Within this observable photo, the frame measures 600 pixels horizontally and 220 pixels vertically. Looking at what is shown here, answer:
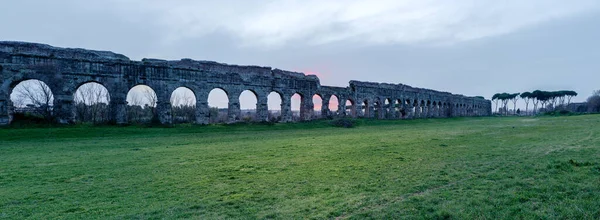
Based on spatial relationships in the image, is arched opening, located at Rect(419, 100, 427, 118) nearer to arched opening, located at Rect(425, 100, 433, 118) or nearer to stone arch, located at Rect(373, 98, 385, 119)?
arched opening, located at Rect(425, 100, 433, 118)

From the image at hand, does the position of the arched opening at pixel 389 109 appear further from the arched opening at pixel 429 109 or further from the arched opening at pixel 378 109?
the arched opening at pixel 429 109

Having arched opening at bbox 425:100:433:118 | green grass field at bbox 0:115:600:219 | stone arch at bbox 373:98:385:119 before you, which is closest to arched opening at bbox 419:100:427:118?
arched opening at bbox 425:100:433:118

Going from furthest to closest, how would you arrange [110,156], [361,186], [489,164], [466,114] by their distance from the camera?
[466,114] → [110,156] → [489,164] → [361,186]

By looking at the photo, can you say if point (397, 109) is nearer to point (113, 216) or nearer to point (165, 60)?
point (165, 60)

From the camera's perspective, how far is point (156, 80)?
21.0m

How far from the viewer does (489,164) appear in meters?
6.60

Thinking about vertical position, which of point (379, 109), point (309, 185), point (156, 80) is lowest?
point (309, 185)

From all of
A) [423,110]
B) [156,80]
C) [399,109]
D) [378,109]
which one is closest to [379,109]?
[378,109]

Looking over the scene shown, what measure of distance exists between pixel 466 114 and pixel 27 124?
2640 inches

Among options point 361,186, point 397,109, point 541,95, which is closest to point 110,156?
point 361,186

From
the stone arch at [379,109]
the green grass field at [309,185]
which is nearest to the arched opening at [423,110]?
the stone arch at [379,109]

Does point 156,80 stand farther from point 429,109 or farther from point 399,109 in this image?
point 429,109

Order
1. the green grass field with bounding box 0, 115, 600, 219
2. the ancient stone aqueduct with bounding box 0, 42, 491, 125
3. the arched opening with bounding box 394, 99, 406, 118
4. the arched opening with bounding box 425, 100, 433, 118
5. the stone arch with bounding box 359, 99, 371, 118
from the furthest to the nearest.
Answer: the arched opening with bounding box 425, 100, 433, 118 → the arched opening with bounding box 394, 99, 406, 118 → the stone arch with bounding box 359, 99, 371, 118 → the ancient stone aqueduct with bounding box 0, 42, 491, 125 → the green grass field with bounding box 0, 115, 600, 219

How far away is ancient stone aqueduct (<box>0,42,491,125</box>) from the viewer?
17.2 metres
